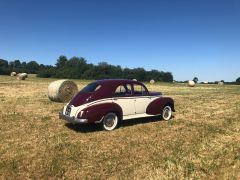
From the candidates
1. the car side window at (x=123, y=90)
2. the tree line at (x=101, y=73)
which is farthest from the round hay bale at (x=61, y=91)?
the tree line at (x=101, y=73)

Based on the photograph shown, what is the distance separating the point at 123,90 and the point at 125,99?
14.4 inches

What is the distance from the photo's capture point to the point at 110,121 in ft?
34.7

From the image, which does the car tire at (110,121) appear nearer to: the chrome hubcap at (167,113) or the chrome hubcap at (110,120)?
the chrome hubcap at (110,120)

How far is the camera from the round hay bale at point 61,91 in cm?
1847

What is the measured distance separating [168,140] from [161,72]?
94844 mm

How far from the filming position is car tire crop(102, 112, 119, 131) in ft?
34.1

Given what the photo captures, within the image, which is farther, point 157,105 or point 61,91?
point 61,91

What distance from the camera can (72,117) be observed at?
32.8 ft

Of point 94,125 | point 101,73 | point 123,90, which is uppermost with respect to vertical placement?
point 101,73

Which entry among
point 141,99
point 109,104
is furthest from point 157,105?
point 109,104

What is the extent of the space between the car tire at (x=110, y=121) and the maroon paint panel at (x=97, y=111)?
0.84 ft

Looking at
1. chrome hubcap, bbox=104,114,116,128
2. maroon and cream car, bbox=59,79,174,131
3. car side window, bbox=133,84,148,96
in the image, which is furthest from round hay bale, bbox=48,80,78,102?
chrome hubcap, bbox=104,114,116,128

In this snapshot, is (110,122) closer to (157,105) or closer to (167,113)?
(157,105)

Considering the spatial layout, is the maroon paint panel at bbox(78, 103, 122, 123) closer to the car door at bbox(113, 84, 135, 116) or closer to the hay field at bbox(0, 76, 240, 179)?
the car door at bbox(113, 84, 135, 116)
